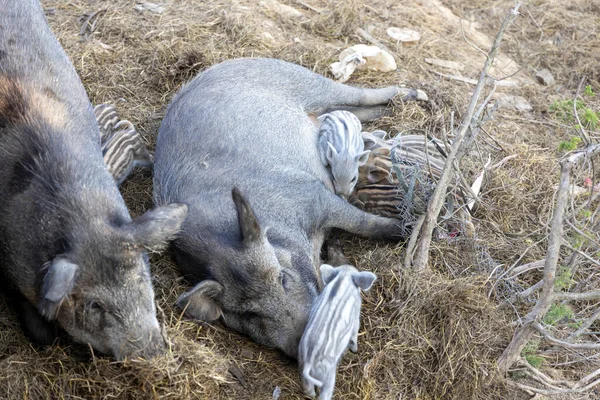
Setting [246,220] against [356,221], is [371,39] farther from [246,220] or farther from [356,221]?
[246,220]

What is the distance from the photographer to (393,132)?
623cm

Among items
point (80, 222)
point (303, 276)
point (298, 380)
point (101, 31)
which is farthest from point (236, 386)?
point (101, 31)

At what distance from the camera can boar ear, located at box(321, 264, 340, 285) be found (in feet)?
14.4

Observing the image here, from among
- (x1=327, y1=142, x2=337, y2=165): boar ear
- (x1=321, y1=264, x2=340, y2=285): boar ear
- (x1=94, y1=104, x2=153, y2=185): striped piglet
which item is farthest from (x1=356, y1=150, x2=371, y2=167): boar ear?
(x1=94, y1=104, x2=153, y2=185): striped piglet

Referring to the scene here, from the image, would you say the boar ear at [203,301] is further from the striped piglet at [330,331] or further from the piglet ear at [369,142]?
the piglet ear at [369,142]

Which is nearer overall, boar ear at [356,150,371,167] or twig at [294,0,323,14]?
boar ear at [356,150,371,167]

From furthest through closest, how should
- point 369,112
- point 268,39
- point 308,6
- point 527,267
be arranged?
point 308,6 < point 268,39 < point 369,112 < point 527,267

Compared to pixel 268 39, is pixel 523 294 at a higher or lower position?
lower

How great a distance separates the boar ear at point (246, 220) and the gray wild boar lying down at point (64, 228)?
271 mm

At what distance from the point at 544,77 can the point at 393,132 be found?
1964 mm

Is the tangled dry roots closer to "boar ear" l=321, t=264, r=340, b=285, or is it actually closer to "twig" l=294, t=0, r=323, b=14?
"boar ear" l=321, t=264, r=340, b=285

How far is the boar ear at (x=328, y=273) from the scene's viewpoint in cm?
438

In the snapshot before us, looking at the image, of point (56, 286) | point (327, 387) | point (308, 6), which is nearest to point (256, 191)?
point (327, 387)

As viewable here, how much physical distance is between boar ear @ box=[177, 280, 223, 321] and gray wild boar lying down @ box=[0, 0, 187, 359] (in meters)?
0.26
